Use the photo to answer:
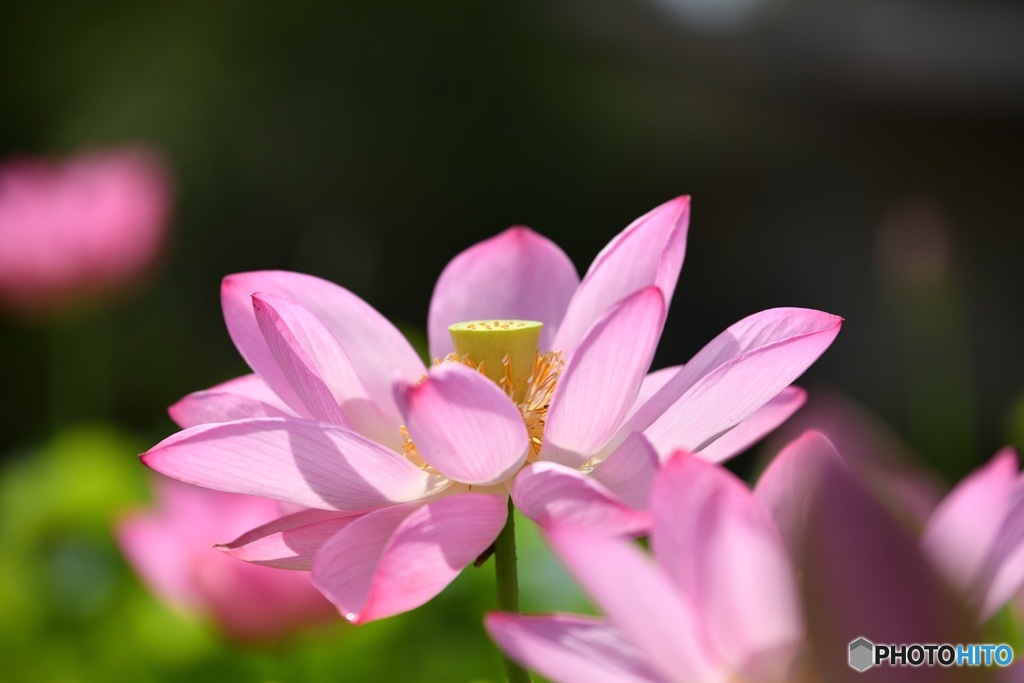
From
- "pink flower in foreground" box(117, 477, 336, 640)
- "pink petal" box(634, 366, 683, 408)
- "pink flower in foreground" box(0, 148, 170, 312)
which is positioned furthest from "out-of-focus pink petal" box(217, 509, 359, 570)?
"pink flower in foreground" box(0, 148, 170, 312)

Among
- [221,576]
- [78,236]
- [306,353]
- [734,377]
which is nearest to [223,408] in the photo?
[306,353]

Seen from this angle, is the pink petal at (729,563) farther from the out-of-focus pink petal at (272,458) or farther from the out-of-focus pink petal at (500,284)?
the out-of-focus pink petal at (500,284)

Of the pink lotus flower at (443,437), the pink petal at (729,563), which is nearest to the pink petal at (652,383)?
the pink lotus flower at (443,437)

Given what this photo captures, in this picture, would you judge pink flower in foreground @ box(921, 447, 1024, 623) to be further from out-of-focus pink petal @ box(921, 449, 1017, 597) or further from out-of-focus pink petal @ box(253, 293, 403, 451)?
out-of-focus pink petal @ box(253, 293, 403, 451)

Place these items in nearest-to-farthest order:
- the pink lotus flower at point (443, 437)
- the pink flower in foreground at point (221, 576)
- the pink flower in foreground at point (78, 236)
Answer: the pink lotus flower at point (443, 437)
the pink flower in foreground at point (221, 576)
the pink flower in foreground at point (78, 236)

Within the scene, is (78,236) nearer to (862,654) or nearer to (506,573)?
(506,573)

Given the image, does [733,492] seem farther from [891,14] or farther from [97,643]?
[891,14]

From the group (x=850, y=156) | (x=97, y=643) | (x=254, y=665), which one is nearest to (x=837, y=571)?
(x=254, y=665)
